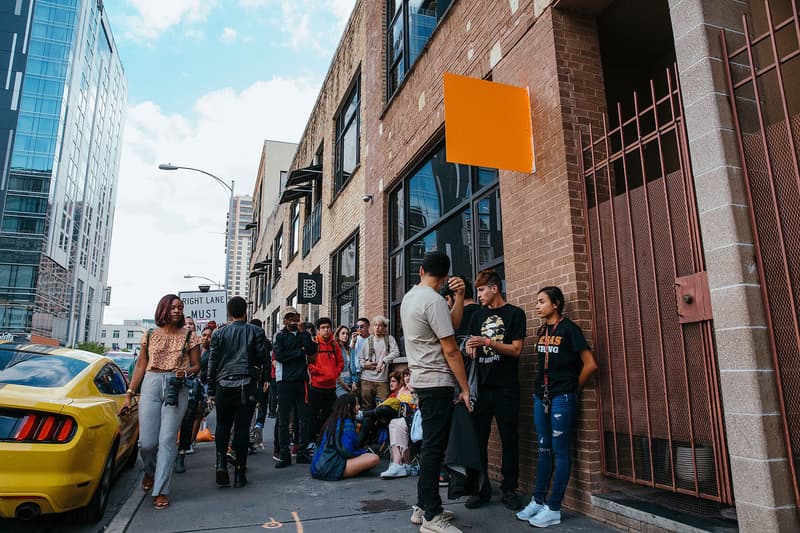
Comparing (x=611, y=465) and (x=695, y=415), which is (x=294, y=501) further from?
(x=695, y=415)

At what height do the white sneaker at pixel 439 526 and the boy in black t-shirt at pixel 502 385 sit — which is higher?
the boy in black t-shirt at pixel 502 385

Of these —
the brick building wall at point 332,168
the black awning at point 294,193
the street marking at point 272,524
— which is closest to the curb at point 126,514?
the street marking at point 272,524

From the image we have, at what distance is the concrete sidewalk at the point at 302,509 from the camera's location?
3.88 m

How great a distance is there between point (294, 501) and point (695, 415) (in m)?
3.37

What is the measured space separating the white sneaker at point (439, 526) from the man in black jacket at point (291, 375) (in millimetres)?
3204

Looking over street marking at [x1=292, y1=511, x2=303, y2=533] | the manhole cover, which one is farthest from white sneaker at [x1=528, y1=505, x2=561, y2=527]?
street marking at [x1=292, y1=511, x2=303, y2=533]

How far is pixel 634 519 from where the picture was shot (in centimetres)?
353

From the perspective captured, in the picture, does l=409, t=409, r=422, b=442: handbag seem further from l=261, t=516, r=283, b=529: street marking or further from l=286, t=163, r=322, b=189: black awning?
l=286, t=163, r=322, b=189: black awning

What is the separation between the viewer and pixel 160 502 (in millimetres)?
4492

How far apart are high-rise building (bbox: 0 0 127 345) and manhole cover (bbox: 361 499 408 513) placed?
271ft

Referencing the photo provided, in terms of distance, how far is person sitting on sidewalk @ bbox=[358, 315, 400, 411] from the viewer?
729 cm

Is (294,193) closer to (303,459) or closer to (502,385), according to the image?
(303,459)

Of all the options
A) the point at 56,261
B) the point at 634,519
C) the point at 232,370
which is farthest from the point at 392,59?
the point at 56,261

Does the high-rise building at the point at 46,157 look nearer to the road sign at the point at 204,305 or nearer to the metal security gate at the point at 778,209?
the road sign at the point at 204,305
